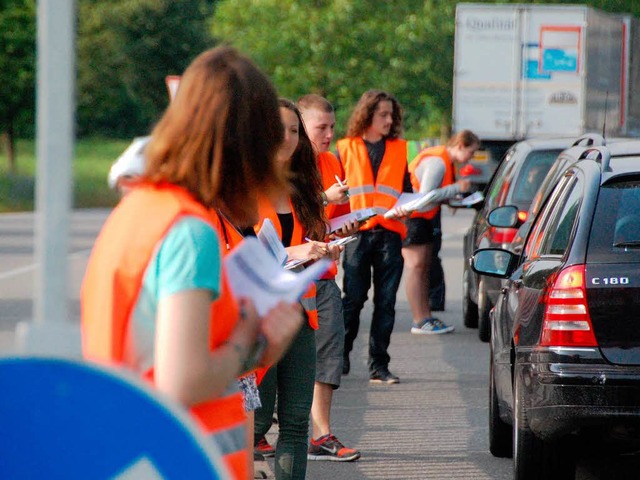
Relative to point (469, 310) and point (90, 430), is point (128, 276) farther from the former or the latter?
point (469, 310)

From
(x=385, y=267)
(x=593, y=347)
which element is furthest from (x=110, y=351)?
(x=385, y=267)

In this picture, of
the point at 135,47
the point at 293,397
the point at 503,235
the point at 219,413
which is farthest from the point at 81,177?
the point at 219,413

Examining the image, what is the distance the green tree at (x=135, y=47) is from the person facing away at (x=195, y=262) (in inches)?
2298

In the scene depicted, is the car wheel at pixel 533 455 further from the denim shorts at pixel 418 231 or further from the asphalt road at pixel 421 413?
the denim shorts at pixel 418 231

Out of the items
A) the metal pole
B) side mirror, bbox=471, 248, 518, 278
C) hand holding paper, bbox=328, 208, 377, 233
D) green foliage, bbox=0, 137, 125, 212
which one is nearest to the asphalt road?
the metal pole

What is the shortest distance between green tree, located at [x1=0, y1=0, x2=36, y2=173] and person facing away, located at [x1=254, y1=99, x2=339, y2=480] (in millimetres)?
40194

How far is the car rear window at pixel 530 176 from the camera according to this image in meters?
10.7

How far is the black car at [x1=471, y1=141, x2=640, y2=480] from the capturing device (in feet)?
16.5

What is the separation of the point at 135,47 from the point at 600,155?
188ft

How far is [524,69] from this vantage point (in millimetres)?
24109

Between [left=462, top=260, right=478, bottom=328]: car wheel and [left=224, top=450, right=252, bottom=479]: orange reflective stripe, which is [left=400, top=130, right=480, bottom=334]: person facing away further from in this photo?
[left=224, top=450, right=252, bottom=479]: orange reflective stripe

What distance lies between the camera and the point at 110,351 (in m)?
2.62

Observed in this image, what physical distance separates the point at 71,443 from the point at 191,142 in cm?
74

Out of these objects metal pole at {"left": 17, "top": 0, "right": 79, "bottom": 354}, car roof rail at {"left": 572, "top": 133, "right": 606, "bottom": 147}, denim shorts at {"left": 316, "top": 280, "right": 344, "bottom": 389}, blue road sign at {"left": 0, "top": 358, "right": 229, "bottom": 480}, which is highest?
metal pole at {"left": 17, "top": 0, "right": 79, "bottom": 354}
